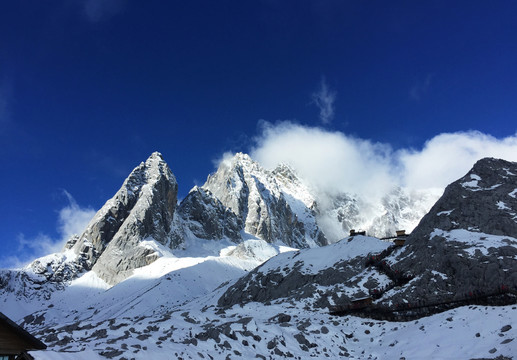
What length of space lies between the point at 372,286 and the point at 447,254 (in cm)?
988

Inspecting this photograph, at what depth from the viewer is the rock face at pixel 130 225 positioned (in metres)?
139

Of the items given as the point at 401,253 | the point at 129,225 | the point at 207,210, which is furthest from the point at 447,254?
the point at 207,210

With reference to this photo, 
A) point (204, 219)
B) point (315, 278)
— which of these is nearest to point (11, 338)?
point (315, 278)

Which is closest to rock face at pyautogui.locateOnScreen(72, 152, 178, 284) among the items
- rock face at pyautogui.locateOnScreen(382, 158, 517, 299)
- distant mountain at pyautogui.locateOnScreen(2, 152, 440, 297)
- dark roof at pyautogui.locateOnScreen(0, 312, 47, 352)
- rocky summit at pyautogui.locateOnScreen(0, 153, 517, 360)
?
distant mountain at pyautogui.locateOnScreen(2, 152, 440, 297)

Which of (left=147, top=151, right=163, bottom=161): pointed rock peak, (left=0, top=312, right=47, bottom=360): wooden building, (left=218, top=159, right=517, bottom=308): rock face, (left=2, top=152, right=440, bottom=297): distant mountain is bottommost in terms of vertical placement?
(left=0, top=312, right=47, bottom=360): wooden building

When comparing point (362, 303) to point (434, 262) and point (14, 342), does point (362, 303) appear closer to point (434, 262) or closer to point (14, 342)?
point (434, 262)

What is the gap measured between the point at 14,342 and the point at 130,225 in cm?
14668

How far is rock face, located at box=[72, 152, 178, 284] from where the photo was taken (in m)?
139

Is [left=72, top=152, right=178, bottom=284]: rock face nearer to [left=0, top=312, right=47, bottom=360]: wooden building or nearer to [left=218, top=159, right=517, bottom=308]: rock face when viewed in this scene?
[left=218, top=159, right=517, bottom=308]: rock face

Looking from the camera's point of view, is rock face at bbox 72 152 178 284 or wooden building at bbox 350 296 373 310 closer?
wooden building at bbox 350 296 373 310

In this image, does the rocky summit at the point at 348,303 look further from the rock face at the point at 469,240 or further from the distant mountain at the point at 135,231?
the distant mountain at the point at 135,231

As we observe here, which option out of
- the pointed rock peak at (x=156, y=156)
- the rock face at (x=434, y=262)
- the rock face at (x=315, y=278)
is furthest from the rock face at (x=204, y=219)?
the rock face at (x=434, y=262)

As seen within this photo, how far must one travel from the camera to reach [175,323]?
100ft

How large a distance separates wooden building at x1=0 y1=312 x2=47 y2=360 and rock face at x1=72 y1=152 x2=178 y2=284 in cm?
12826
